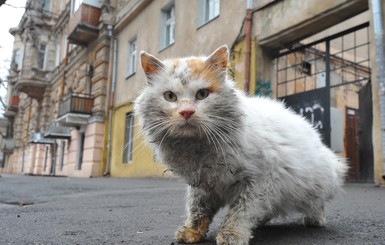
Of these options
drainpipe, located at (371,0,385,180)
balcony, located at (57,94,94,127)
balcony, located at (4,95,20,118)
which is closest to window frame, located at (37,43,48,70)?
balcony, located at (4,95,20,118)

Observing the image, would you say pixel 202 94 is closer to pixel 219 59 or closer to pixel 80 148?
pixel 219 59

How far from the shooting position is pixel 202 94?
200 centimetres

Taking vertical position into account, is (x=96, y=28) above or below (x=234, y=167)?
above

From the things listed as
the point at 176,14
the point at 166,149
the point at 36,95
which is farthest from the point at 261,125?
the point at 36,95

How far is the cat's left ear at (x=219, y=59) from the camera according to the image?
83.3 inches

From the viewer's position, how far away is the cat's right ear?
2172 millimetres

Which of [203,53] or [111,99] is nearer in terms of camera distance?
[203,53]

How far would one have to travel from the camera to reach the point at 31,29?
25.2 metres

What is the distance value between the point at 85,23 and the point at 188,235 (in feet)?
55.7

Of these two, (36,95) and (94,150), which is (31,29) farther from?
(94,150)

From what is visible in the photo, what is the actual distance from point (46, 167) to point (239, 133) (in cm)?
2522

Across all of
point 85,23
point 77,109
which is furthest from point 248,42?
point 85,23

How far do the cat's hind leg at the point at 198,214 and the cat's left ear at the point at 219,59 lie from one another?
72 centimetres

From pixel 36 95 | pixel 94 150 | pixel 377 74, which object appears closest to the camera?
pixel 377 74
